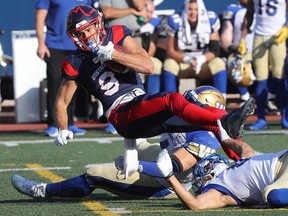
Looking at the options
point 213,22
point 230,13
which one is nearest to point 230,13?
point 230,13

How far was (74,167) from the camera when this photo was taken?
8.56m

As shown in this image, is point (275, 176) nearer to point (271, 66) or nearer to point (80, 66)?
point (80, 66)

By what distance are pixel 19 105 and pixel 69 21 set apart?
7.02m

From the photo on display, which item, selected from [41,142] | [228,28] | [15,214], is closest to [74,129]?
[41,142]

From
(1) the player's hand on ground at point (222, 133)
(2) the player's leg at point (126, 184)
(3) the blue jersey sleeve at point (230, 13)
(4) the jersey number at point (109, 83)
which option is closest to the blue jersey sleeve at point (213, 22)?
(3) the blue jersey sleeve at point (230, 13)

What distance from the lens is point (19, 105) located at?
1341cm

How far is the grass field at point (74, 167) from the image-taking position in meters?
5.90

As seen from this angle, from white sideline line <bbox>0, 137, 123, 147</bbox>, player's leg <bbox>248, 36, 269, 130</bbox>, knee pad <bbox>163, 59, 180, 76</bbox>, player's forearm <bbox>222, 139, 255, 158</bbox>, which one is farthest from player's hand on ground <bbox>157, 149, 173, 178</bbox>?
knee pad <bbox>163, 59, 180, 76</bbox>

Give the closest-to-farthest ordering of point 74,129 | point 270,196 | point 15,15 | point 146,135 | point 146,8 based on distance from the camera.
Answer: point 270,196, point 146,135, point 74,129, point 146,8, point 15,15

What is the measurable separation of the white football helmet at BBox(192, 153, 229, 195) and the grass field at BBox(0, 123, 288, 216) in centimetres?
18

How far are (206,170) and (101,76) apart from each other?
3.48 feet

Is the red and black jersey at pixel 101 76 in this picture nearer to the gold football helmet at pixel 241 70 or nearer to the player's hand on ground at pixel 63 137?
the player's hand on ground at pixel 63 137

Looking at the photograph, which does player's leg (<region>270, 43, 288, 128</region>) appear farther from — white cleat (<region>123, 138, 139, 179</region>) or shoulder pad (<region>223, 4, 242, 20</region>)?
white cleat (<region>123, 138, 139, 179</region>)

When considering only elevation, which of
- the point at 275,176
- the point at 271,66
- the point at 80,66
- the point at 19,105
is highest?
the point at 80,66
